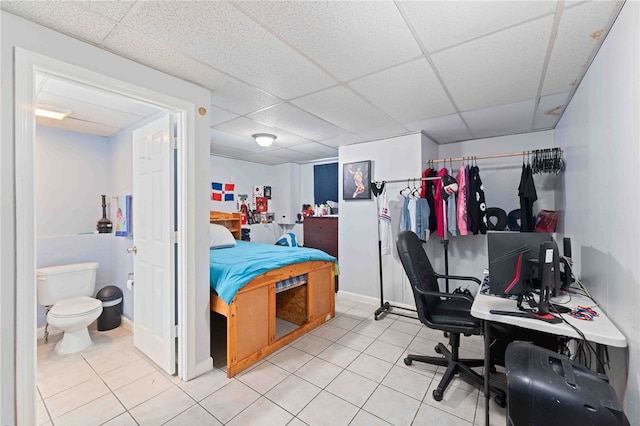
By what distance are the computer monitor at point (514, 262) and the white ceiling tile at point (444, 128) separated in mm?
1627

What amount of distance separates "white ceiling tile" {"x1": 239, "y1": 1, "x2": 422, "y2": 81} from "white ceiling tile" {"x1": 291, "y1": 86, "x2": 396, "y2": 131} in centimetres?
45

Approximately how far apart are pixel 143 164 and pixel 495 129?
12.8 feet

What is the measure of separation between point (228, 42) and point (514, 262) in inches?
86.5

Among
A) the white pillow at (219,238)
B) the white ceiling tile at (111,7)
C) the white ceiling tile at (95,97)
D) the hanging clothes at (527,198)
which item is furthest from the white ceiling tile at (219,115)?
the hanging clothes at (527,198)

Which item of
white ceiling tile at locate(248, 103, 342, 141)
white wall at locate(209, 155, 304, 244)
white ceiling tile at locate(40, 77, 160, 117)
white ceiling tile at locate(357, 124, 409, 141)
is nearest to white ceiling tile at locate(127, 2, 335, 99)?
white ceiling tile at locate(248, 103, 342, 141)

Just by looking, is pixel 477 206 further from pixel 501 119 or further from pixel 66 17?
pixel 66 17

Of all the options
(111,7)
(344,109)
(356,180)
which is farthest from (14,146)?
(356,180)

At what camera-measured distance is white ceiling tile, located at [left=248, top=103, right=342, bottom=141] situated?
8.81ft

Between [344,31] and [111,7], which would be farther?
[344,31]

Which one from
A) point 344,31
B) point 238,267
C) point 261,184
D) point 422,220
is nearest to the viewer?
point 344,31

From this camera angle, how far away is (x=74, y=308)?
256cm

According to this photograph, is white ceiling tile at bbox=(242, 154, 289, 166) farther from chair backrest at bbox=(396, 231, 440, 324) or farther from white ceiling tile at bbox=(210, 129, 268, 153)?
chair backrest at bbox=(396, 231, 440, 324)

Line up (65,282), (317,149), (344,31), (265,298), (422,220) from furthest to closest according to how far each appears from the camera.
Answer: (317,149) → (422,220) → (65,282) → (265,298) → (344,31)

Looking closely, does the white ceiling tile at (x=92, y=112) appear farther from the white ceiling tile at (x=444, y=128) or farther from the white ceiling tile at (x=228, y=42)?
the white ceiling tile at (x=444, y=128)
